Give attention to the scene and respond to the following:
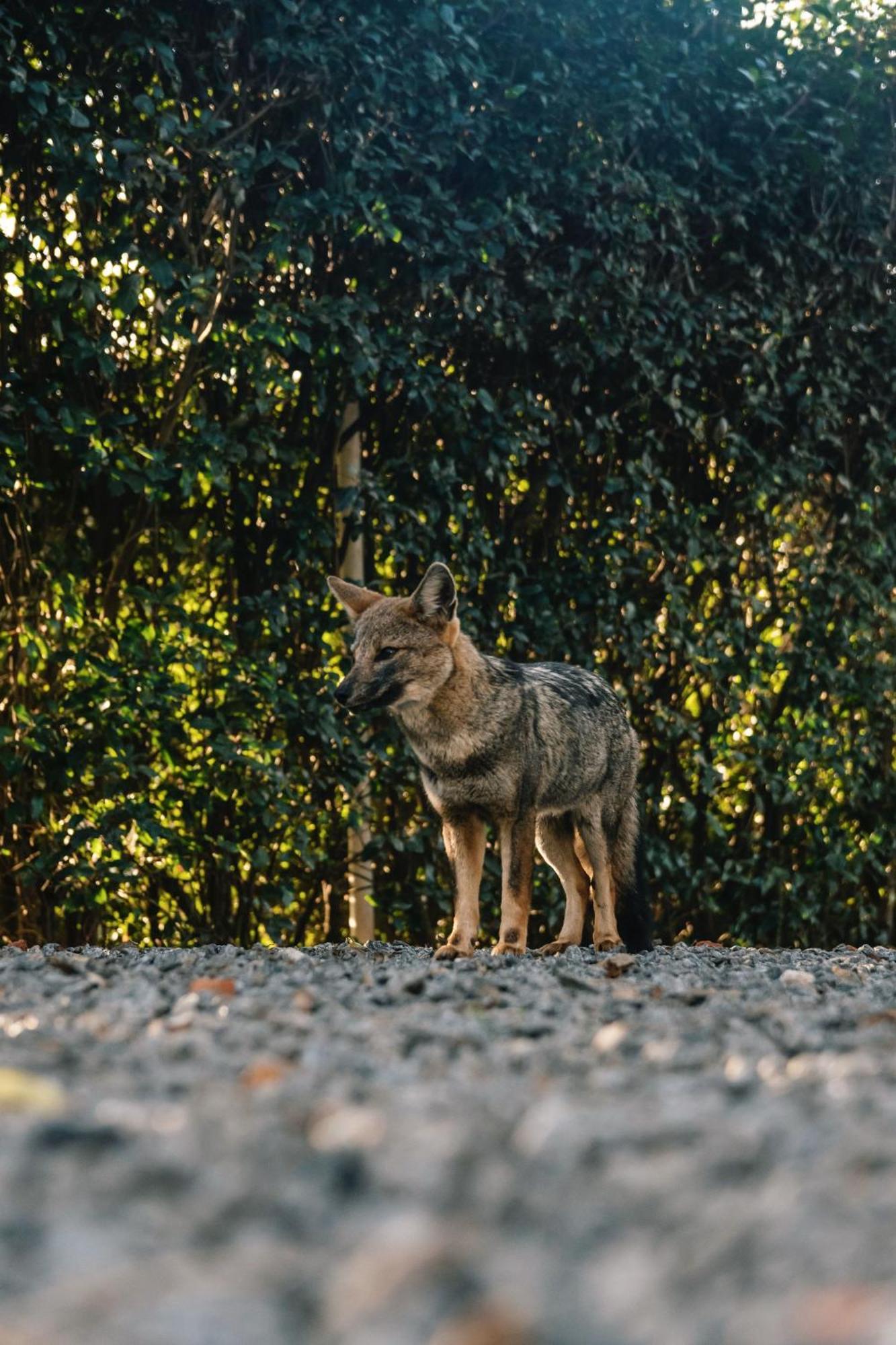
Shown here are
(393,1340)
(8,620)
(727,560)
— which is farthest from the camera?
(727,560)

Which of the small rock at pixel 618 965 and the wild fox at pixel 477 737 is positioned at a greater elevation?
the wild fox at pixel 477 737

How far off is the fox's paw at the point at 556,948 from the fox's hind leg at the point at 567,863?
0.15 meters

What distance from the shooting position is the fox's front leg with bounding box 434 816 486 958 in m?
5.84

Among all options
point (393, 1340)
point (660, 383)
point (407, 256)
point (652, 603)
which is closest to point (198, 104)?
point (407, 256)

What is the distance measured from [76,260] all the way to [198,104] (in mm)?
904

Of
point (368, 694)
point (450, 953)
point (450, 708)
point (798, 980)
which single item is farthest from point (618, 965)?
point (368, 694)

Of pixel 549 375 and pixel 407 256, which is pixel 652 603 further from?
pixel 407 256

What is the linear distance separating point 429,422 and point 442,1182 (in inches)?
229

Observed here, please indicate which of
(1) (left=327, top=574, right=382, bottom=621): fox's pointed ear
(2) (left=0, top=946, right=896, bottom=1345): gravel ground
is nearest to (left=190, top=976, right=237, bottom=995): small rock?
(2) (left=0, top=946, right=896, bottom=1345): gravel ground

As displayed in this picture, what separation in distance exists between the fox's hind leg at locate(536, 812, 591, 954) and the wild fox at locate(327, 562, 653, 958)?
81 mm

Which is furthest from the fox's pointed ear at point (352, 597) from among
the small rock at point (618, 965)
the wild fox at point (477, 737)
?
the small rock at point (618, 965)

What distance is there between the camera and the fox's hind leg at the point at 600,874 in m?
6.52

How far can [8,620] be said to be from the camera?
244 inches

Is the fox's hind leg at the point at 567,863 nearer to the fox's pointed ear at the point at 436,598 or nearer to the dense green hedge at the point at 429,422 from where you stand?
the dense green hedge at the point at 429,422
